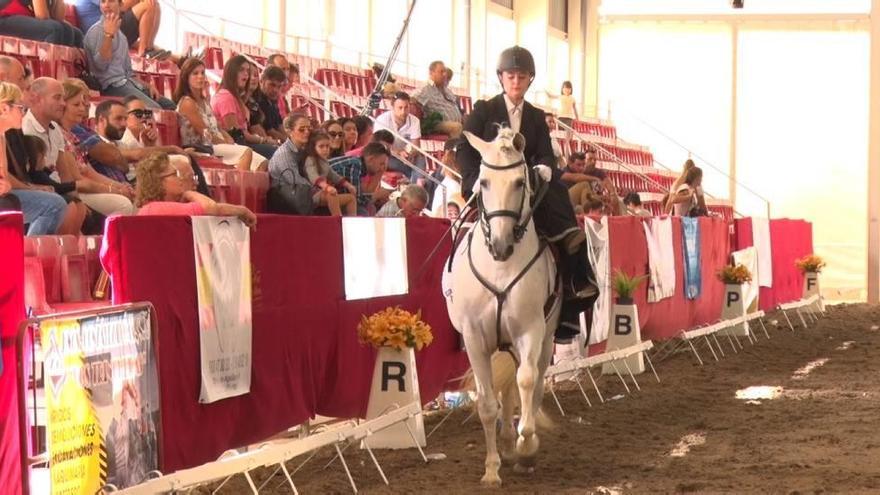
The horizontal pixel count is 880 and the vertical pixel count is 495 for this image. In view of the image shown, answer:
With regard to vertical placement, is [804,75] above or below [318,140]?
above

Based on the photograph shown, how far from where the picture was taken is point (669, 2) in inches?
1339

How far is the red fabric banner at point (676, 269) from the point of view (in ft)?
46.7

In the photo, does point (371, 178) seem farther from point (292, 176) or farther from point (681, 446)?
point (681, 446)

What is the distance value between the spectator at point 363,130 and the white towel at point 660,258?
307 centimetres

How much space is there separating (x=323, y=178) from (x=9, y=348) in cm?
612

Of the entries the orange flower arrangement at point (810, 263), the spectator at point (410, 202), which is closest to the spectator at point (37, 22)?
the spectator at point (410, 202)

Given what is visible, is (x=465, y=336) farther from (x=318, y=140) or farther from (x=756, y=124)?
(x=756, y=124)

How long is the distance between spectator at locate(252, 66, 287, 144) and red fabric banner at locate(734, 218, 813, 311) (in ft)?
27.6

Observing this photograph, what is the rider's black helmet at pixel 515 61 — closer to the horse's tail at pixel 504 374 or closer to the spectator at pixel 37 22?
the horse's tail at pixel 504 374

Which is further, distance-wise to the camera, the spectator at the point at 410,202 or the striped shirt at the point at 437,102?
the striped shirt at the point at 437,102

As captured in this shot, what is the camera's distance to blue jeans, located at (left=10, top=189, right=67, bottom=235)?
25.5 ft

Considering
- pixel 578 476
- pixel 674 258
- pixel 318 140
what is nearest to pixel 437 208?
pixel 318 140

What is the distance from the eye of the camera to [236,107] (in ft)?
42.7

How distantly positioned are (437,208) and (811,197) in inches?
855
